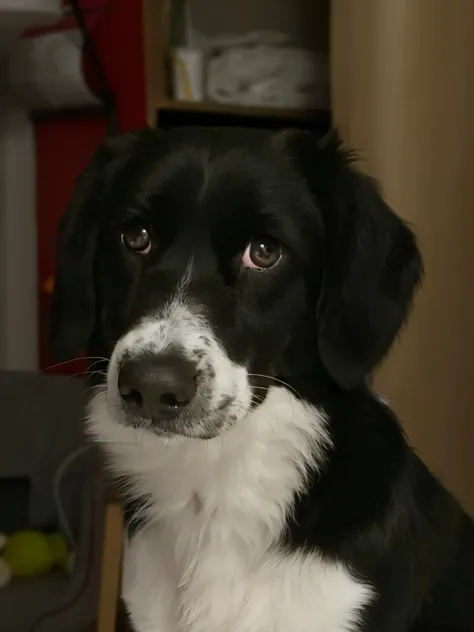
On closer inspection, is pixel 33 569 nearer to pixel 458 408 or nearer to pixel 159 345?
pixel 458 408

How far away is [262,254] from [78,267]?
1.00 ft

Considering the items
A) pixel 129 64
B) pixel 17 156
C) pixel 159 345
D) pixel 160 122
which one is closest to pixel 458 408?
pixel 159 345

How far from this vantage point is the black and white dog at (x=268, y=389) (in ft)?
3.35

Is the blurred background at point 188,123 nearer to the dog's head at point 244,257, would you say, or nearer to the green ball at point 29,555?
the green ball at point 29,555

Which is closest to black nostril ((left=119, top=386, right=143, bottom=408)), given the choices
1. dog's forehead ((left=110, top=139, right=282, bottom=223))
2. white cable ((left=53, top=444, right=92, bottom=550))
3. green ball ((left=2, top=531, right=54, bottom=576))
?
dog's forehead ((left=110, top=139, right=282, bottom=223))

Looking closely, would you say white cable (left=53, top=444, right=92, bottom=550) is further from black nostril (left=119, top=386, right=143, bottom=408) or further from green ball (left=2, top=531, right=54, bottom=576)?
black nostril (left=119, top=386, right=143, bottom=408)

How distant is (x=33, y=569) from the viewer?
1939 millimetres

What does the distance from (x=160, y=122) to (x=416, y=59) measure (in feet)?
2.70

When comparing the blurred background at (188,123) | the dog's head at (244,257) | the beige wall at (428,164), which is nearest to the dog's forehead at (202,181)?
the dog's head at (244,257)

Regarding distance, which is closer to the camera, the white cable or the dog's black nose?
the dog's black nose

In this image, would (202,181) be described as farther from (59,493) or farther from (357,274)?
(59,493)

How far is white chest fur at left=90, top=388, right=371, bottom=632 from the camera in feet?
3.40

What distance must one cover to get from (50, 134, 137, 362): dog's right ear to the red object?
91 cm

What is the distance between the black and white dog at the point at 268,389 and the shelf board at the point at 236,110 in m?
0.88
